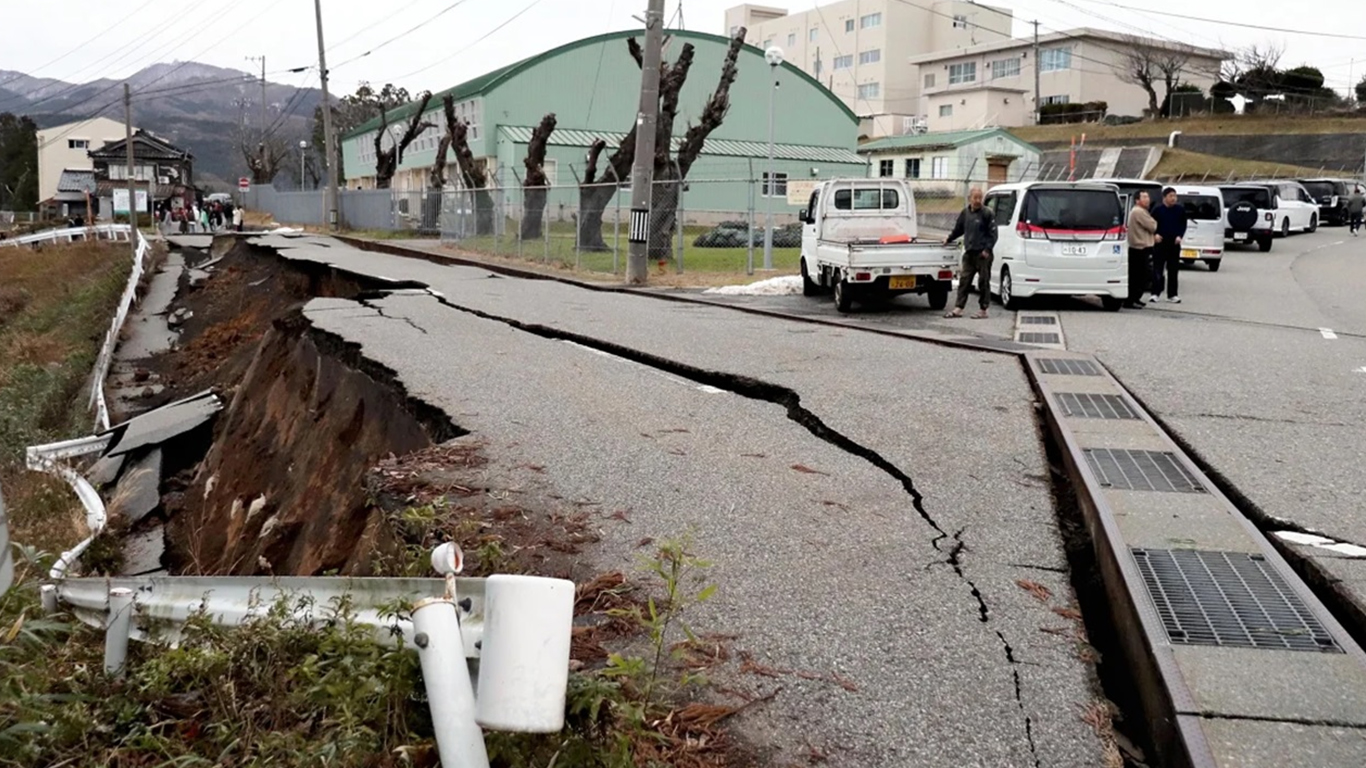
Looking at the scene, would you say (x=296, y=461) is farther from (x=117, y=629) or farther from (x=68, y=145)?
(x=68, y=145)

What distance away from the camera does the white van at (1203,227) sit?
22.7 metres

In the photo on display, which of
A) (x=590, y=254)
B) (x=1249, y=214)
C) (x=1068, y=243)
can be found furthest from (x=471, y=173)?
(x=1068, y=243)

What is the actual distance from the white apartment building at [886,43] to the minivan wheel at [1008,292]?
2490 inches

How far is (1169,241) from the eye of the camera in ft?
55.8

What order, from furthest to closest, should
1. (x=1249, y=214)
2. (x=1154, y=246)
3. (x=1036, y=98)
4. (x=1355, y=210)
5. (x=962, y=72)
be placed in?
(x=962, y=72) → (x=1036, y=98) → (x=1355, y=210) → (x=1249, y=214) → (x=1154, y=246)

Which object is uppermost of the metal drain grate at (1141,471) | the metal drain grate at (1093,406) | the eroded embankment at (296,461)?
the metal drain grate at (1093,406)

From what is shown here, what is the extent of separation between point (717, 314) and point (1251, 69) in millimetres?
65150

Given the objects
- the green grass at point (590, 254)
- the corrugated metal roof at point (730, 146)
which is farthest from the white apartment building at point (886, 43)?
the green grass at point (590, 254)

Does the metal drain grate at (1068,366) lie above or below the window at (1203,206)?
below

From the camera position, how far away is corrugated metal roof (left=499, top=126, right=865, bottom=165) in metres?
47.4

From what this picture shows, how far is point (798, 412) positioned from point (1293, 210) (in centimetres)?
3231

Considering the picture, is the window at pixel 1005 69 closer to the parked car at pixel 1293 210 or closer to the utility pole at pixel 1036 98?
the utility pole at pixel 1036 98

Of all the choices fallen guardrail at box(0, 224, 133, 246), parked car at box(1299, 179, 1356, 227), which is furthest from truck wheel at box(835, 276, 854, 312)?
fallen guardrail at box(0, 224, 133, 246)

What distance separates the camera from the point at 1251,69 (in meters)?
67.5
